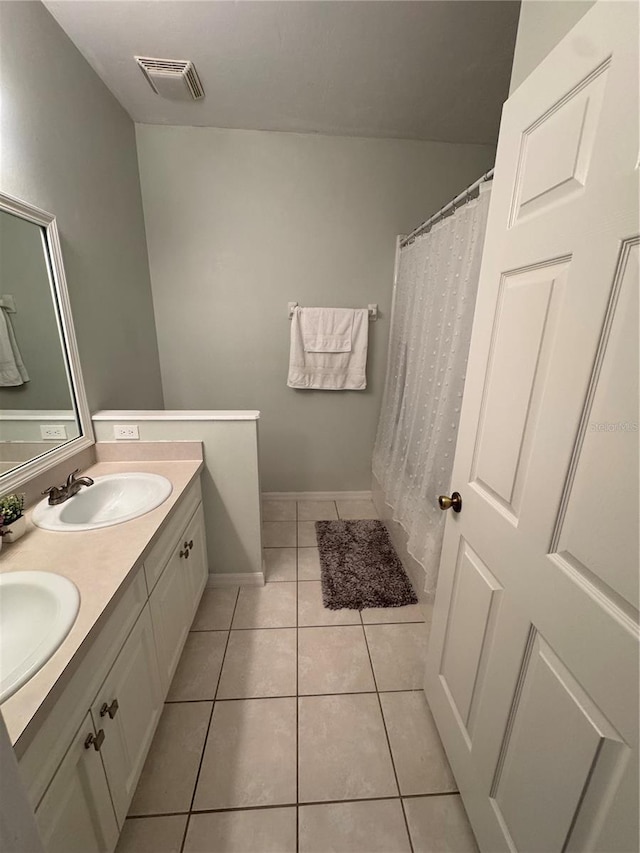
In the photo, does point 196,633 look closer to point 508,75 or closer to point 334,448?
point 334,448

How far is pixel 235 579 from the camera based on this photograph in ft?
6.17

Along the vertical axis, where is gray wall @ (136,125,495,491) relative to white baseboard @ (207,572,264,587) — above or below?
above

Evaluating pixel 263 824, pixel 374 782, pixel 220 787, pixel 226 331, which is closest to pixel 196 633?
pixel 220 787

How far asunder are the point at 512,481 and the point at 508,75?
6.47 feet

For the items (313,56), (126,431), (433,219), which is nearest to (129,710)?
(126,431)

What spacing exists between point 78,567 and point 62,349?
3.15ft

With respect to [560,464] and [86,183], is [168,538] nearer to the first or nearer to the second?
[560,464]

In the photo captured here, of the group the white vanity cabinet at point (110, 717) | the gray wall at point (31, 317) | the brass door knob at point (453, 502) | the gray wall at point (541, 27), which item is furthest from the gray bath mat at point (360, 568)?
the gray wall at point (541, 27)

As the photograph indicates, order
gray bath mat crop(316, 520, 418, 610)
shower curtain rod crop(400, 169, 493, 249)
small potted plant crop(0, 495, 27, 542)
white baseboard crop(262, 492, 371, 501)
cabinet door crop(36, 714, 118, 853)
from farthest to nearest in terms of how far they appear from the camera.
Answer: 1. white baseboard crop(262, 492, 371, 501)
2. gray bath mat crop(316, 520, 418, 610)
3. shower curtain rod crop(400, 169, 493, 249)
4. small potted plant crop(0, 495, 27, 542)
5. cabinet door crop(36, 714, 118, 853)

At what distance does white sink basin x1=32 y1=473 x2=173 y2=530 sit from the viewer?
1161 millimetres

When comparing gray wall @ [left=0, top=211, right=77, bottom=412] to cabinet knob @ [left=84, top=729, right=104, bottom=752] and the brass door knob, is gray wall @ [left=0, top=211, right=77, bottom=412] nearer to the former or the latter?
cabinet knob @ [left=84, top=729, right=104, bottom=752]

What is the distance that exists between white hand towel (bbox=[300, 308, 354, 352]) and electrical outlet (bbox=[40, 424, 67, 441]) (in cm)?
149

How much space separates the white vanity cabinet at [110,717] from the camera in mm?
620

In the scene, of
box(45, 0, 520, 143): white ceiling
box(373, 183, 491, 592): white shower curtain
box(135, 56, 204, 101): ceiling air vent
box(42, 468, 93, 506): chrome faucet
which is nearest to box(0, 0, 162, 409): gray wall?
box(45, 0, 520, 143): white ceiling
